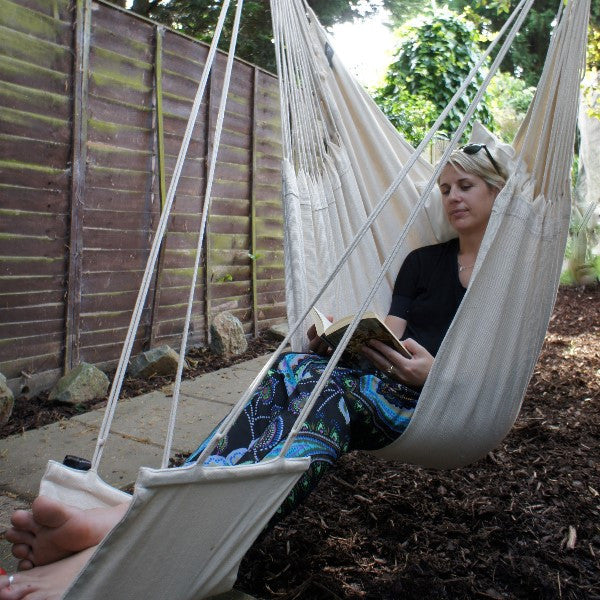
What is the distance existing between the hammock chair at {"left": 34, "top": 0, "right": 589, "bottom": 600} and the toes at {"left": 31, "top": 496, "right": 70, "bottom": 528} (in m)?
0.11

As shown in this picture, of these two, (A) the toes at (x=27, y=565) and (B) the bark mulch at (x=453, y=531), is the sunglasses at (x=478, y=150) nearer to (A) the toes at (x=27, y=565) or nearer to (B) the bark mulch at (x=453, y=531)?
(B) the bark mulch at (x=453, y=531)

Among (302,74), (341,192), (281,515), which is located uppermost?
(302,74)

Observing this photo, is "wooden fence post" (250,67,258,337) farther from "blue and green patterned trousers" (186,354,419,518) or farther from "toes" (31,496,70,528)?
"toes" (31,496,70,528)

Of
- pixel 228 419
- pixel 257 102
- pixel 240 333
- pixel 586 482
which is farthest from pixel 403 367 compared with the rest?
pixel 257 102

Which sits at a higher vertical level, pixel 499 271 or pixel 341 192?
pixel 341 192

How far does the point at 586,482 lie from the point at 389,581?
0.87 meters

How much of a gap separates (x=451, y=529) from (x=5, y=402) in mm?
1642

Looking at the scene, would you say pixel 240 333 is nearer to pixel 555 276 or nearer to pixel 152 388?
pixel 152 388

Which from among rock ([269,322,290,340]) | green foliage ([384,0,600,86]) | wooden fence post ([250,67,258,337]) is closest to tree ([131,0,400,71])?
wooden fence post ([250,67,258,337])

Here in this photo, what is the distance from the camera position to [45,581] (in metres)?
1.00

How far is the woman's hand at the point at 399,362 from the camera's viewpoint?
1.40m

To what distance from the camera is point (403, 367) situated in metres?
1.40

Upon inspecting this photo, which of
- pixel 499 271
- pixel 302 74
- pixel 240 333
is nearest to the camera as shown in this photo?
pixel 499 271

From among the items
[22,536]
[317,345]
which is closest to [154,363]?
[317,345]
